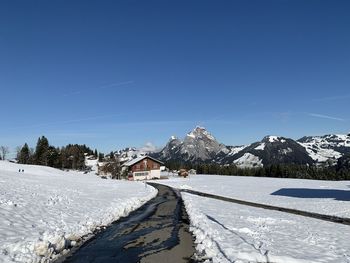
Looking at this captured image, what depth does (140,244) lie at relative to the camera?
1791 cm

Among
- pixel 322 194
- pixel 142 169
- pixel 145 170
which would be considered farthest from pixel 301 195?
pixel 142 169

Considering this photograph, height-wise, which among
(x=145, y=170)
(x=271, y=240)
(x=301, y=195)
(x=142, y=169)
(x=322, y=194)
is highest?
(x=142, y=169)

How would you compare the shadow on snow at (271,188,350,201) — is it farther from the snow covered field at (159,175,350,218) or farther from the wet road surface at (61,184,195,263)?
the wet road surface at (61,184,195,263)

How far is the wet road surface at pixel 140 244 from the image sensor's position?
15.0 metres

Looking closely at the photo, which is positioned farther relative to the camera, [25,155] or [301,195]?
[25,155]

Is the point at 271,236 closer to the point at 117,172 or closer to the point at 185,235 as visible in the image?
the point at 185,235

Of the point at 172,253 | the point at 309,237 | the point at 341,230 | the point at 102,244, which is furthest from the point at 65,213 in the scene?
the point at 341,230

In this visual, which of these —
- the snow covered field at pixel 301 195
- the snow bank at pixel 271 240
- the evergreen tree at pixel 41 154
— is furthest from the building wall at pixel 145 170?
the snow bank at pixel 271 240

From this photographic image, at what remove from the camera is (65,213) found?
86.9 ft

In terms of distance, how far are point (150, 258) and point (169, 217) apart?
14389 millimetres

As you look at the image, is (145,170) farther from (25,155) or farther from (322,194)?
(322,194)

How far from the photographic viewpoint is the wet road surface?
1496 centimetres

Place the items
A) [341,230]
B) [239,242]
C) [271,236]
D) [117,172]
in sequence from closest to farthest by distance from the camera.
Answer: [239,242], [271,236], [341,230], [117,172]

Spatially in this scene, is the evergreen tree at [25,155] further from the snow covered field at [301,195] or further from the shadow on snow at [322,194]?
the shadow on snow at [322,194]
